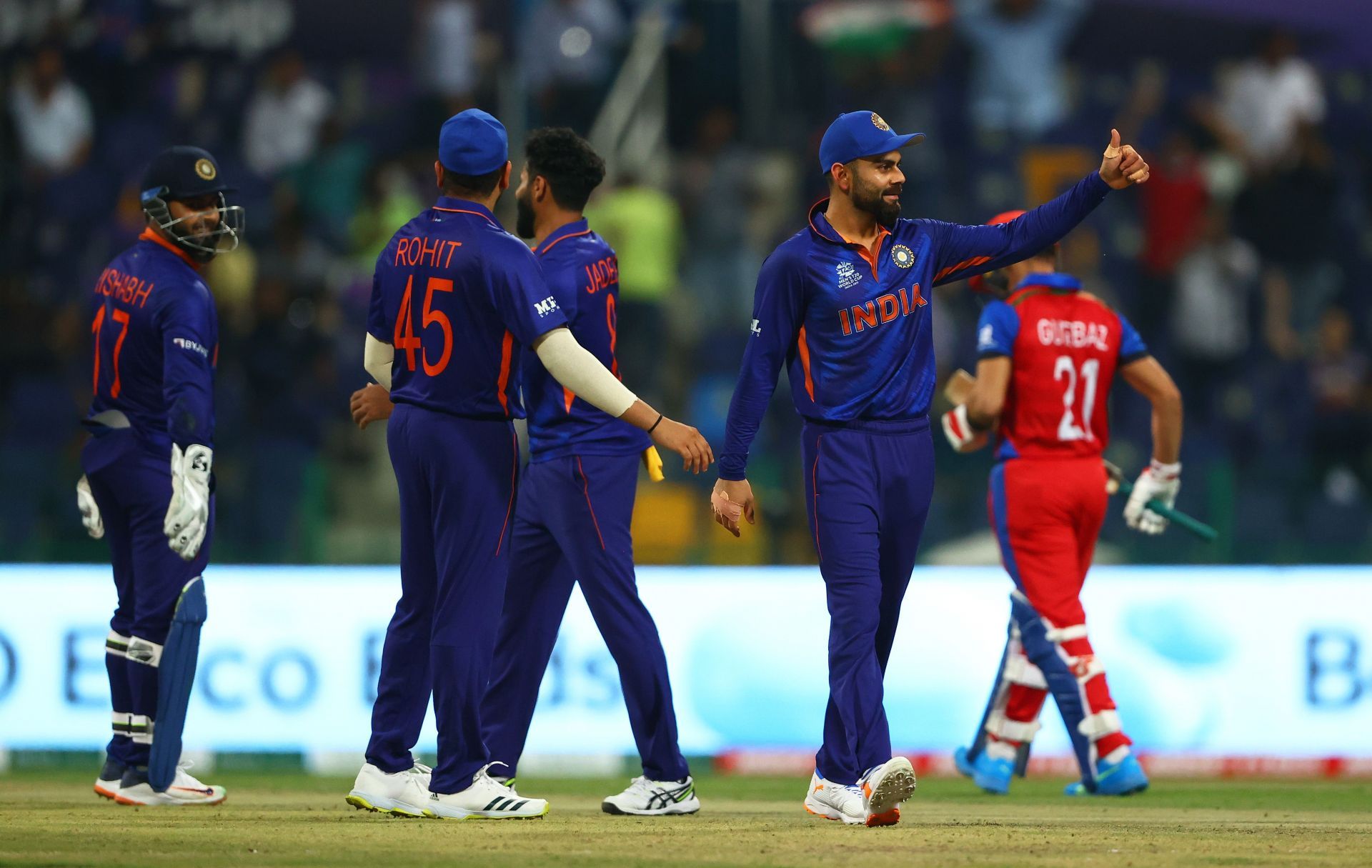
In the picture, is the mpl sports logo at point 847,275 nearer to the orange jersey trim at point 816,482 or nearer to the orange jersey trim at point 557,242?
the orange jersey trim at point 816,482

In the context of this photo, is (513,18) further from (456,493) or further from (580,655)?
(456,493)

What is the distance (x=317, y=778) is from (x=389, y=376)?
12.1ft

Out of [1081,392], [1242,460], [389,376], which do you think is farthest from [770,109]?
[389,376]

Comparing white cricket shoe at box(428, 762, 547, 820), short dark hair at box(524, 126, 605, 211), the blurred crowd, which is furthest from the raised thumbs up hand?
the blurred crowd

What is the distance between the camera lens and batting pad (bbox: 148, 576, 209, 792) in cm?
792

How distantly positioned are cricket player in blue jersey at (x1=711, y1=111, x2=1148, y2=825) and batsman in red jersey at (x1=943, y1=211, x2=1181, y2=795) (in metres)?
1.89

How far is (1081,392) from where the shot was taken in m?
9.34

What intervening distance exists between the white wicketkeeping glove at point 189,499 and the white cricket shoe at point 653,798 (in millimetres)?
2043

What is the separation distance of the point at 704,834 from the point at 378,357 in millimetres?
2345

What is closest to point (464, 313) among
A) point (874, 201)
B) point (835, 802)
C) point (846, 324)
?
point (846, 324)

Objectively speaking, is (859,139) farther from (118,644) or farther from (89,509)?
(118,644)

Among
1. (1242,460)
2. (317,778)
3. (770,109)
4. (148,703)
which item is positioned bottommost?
(317,778)

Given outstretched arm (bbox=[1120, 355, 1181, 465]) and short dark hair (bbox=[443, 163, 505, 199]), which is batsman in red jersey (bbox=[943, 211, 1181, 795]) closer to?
outstretched arm (bbox=[1120, 355, 1181, 465])

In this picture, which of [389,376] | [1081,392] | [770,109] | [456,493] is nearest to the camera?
[456,493]
